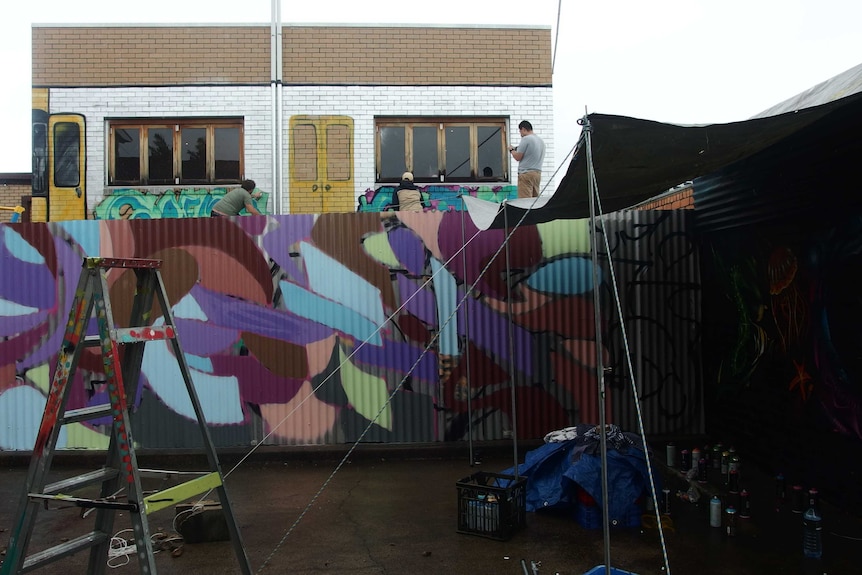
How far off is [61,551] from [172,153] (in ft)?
29.1

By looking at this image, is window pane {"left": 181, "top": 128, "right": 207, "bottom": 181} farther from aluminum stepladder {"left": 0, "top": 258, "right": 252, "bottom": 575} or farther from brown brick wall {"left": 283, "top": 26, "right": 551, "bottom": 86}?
aluminum stepladder {"left": 0, "top": 258, "right": 252, "bottom": 575}

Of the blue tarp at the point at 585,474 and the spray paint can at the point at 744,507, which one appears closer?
the blue tarp at the point at 585,474

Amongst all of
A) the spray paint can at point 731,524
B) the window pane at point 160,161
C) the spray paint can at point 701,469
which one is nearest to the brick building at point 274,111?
the window pane at point 160,161

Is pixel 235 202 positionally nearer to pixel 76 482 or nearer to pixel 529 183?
pixel 529 183

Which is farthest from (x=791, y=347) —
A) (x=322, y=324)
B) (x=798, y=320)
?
(x=322, y=324)

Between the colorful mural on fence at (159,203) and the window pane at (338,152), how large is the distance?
4.11 ft

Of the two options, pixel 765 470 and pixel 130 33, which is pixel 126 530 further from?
pixel 130 33

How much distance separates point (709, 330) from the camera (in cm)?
771

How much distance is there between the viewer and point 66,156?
424 inches

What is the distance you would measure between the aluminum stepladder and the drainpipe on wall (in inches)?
293

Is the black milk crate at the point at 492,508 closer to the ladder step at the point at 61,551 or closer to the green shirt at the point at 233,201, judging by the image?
the ladder step at the point at 61,551

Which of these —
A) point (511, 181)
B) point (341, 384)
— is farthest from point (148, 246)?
point (511, 181)

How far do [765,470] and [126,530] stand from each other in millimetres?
6004

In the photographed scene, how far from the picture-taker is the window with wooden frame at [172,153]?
1097cm
